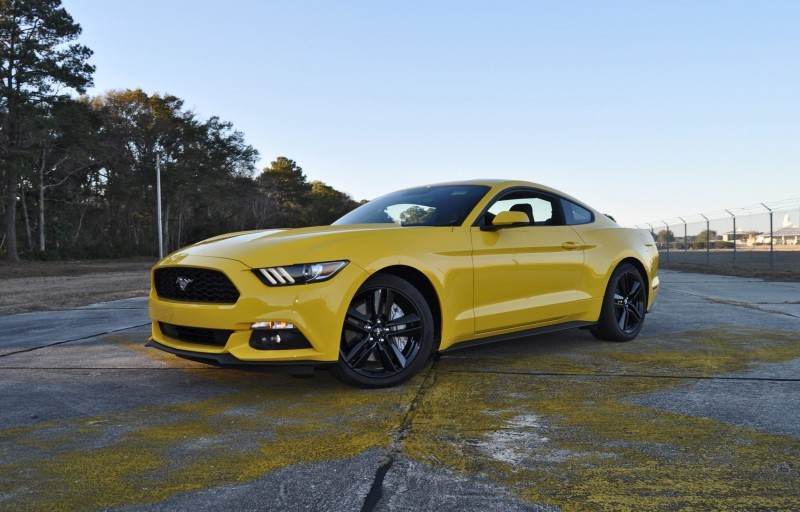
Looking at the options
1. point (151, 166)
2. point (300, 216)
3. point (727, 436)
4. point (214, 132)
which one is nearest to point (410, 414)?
point (727, 436)

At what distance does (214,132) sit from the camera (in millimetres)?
50188

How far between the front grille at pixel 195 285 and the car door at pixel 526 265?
1751 millimetres

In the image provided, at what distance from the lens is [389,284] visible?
4.03 metres

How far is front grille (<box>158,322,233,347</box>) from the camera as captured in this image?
3.82m

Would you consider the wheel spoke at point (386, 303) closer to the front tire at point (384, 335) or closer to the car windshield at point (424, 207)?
the front tire at point (384, 335)

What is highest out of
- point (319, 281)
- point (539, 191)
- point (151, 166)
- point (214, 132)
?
point (214, 132)

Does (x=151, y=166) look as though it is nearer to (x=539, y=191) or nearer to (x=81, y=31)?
(x=81, y=31)

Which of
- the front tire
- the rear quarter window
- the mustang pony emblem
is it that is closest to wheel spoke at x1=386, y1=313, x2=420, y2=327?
the front tire

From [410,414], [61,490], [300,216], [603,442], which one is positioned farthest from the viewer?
[300,216]

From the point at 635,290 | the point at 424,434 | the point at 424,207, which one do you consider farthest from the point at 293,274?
the point at 635,290

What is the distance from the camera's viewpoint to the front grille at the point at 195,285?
381cm

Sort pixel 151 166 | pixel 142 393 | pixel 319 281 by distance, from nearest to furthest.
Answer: pixel 319 281, pixel 142 393, pixel 151 166

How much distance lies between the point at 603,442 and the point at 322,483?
54.5 inches

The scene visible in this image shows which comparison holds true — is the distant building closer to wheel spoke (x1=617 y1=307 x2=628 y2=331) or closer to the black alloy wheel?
the black alloy wheel
